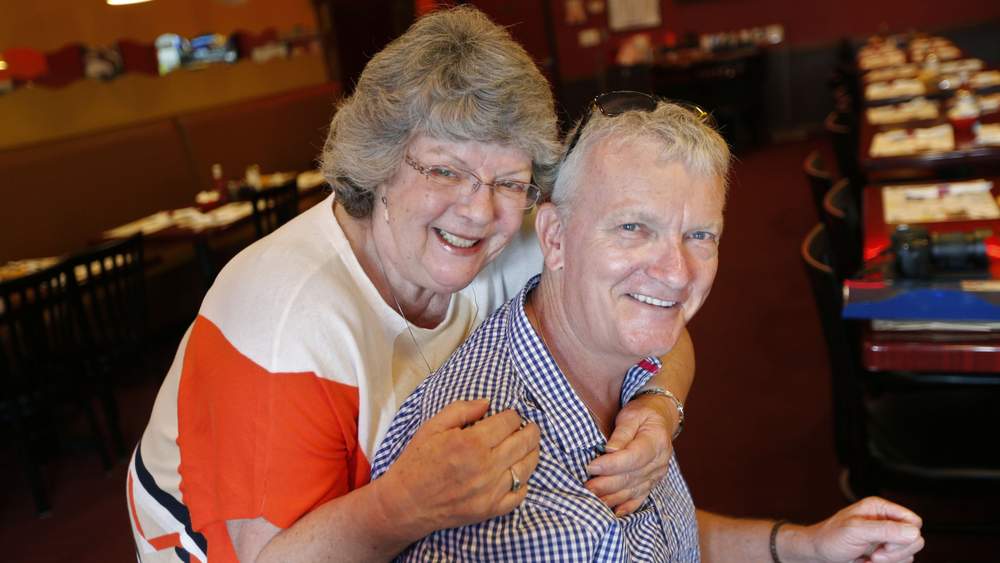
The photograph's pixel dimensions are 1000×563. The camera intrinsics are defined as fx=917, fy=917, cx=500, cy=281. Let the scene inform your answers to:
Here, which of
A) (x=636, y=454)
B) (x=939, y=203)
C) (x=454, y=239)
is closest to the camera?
(x=636, y=454)

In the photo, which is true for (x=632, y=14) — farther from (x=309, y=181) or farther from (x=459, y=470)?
(x=459, y=470)

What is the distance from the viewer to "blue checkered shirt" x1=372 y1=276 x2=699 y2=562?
1176 millimetres

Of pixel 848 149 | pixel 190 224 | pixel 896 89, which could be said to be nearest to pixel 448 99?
pixel 848 149

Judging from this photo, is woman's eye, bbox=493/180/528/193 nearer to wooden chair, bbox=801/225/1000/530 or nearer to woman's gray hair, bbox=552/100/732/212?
woman's gray hair, bbox=552/100/732/212

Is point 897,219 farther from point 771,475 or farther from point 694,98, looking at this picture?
point 694,98

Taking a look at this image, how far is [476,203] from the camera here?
5.01 ft

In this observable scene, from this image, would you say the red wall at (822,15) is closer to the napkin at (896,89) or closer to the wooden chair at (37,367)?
the napkin at (896,89)

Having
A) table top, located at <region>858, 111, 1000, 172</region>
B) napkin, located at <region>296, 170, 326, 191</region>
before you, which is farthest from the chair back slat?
table top, located at <region>858, 111, 1000, 172</region>

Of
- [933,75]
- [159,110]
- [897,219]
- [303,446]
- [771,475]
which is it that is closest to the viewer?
[303,446]

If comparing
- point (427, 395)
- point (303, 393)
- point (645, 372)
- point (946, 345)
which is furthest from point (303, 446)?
point (946, 345)

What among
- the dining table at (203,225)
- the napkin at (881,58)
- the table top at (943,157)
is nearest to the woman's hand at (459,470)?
the table top at (943,157)

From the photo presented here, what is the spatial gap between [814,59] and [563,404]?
1016 centimetres

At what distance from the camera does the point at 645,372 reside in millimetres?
1607

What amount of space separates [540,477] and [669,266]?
15.1 inches
